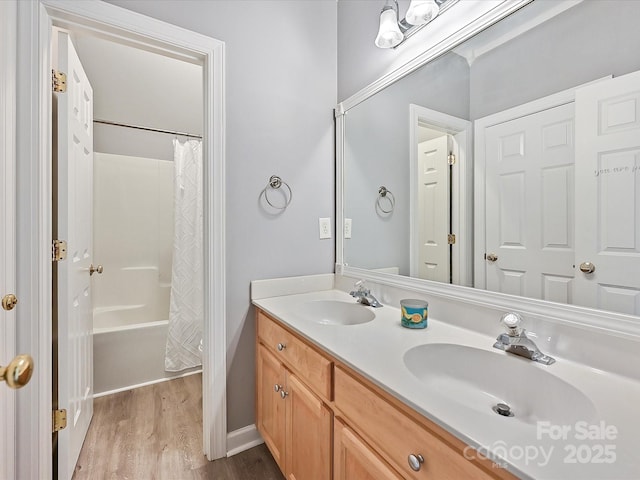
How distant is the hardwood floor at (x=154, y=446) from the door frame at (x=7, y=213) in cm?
46

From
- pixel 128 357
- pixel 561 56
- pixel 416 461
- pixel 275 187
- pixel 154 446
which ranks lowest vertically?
pixel 154 446

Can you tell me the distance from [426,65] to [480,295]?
0.97 metres

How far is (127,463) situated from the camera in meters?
1.50

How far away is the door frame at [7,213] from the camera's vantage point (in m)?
1.01

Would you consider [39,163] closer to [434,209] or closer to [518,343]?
[434,209]

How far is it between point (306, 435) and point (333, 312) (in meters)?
0.60

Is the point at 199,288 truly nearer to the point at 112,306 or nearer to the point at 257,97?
the point at 112,306

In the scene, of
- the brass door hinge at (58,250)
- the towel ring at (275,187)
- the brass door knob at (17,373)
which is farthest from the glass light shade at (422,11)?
the brass door hinge at (58,250)

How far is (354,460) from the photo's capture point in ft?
2.81

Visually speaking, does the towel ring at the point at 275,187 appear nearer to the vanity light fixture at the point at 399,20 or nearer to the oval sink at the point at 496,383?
the vanity light fixture at the point at 399,20

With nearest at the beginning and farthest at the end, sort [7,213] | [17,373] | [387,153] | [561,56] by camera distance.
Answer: [17,373] < [561,56] < [7,213] < [387,153]

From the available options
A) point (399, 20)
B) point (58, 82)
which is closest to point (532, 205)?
point (399, 20)

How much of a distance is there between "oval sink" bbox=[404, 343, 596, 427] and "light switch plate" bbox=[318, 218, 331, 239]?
1004 millimetres

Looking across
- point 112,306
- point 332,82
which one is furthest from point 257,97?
point 112,306
